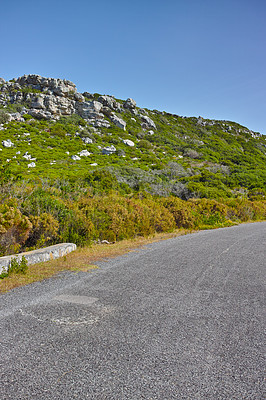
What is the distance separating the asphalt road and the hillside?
3255 millimetres

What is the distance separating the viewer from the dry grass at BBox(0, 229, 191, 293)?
5070mm

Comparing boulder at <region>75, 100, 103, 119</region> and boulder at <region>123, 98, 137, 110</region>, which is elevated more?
boulder at <region>123, 98, 137, 110</region>

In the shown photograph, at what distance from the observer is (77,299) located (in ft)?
13.8

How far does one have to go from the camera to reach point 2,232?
246 inches

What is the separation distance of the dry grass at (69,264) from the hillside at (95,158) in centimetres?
93

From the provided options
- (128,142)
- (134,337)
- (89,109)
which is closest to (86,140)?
(128,142)

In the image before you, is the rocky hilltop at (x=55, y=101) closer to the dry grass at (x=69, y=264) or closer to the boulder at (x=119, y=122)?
the boulder at (x=119, y=122)

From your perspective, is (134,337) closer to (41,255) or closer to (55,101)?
(41,255)


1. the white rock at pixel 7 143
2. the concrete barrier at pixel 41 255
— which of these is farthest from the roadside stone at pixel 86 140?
the concrete barrier at pixel 41 255

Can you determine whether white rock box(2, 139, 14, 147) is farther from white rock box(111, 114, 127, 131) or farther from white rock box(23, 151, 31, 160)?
white rock box(111, 114, 127, 131)

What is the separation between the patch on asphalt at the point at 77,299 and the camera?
4.07 m

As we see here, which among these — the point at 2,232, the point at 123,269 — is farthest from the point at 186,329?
the point at 2,232

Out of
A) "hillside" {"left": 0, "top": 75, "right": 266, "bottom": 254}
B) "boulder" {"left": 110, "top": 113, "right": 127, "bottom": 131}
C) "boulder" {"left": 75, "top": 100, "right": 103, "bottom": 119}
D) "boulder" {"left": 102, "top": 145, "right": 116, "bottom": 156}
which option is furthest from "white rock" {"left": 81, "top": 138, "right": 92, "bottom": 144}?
"boulder" {"left": 75, "top": 100, "right": 103, "bottom": 119}

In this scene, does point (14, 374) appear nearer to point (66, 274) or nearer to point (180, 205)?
point (66, 274)
